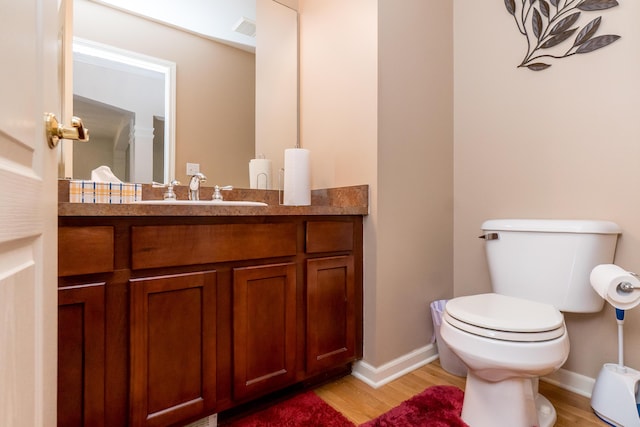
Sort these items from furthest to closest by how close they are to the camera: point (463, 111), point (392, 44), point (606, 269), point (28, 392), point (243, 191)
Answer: point (463, 111) → point (243, 191) → point (392, 44) → point (606, 269) → point (28, 392)

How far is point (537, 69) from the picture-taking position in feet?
5.22

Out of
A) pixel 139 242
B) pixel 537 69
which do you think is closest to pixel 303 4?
pixel 537 69

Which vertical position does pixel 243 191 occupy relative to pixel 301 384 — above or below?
above

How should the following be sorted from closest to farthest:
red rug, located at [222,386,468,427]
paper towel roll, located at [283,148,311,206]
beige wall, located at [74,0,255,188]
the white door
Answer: the white door, red rug, located at [222,386,468,427], beige wall, located at [74,0,255,188], paper towel roll, located at [283,148,311,206]

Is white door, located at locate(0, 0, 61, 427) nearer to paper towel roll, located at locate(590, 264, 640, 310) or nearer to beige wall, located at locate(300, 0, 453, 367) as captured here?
beige wall, located at locate(300, 0, 453, 367)

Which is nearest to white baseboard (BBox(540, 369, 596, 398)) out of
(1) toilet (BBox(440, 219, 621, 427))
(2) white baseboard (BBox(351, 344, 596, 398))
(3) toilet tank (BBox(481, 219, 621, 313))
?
(2) white baseboard (BBox(351, 344, 596, 398))

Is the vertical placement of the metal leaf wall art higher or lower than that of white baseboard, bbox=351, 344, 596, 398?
higher

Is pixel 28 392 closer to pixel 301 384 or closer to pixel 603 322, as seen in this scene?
pixel 301 384

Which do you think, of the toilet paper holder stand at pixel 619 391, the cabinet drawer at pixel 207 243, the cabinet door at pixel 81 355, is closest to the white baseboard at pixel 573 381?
the toilet paper holder stand at pixel 619 391

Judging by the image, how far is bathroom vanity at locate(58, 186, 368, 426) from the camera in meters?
0.92

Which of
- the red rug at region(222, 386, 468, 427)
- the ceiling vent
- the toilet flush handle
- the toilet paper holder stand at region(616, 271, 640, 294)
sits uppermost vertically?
the ceiling vent

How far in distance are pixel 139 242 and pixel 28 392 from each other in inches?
21.6

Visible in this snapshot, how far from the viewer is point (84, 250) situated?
36.2 inches

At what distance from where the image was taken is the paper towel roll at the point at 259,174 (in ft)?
6.00
